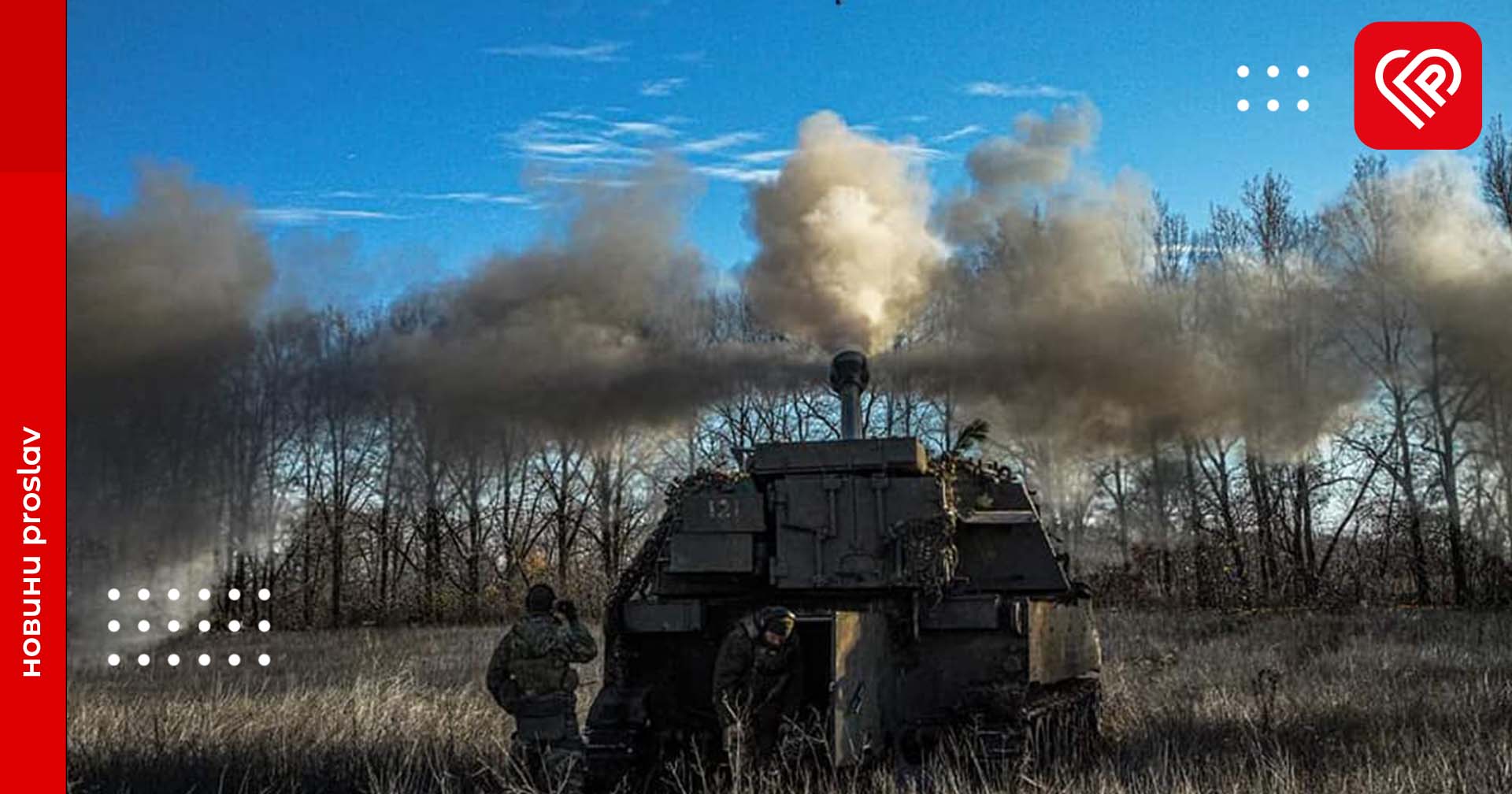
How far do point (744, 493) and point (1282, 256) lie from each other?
18.1 metres

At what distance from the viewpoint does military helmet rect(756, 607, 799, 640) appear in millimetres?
9039

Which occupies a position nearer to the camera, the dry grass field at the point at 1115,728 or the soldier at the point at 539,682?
the dry grass field at the point at 1115,728

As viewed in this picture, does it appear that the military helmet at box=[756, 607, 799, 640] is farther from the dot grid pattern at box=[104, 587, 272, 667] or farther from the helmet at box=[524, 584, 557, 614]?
the dot grid pattern at box=[104, 587, 272, 667]

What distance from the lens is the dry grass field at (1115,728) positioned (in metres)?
8.88

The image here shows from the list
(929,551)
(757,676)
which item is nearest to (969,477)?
(929,551)

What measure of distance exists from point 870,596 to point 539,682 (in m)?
2.41

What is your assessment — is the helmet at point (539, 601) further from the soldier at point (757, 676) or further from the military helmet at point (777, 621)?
the military helmet at point (777, 621)

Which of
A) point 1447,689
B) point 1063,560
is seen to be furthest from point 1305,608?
point 1063,560

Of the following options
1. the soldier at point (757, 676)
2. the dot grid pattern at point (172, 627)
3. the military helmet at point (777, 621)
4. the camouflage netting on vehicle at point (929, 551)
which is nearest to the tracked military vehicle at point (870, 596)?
the camouflage netting on vehicle at point (929, 551)

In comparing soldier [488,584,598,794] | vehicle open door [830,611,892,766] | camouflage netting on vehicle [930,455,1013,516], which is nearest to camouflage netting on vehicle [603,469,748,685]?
soldier [488,584,598,794]

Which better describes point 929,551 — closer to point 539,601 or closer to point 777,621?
point 777,621

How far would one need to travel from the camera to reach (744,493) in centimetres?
1059

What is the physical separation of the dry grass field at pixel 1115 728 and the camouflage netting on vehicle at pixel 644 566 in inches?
41.9

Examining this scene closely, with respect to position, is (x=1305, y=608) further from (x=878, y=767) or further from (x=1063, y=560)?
(x=878, y=767)
